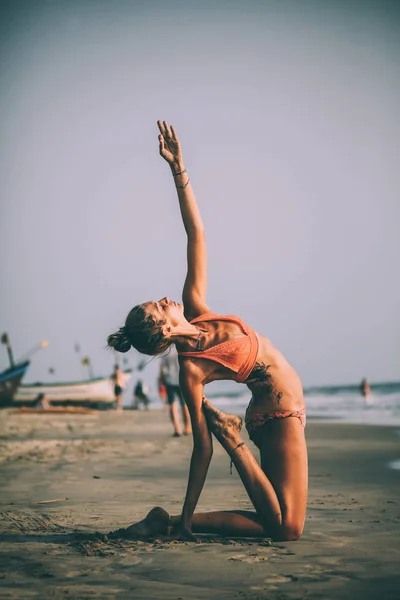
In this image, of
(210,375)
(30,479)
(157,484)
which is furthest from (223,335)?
(30,479)

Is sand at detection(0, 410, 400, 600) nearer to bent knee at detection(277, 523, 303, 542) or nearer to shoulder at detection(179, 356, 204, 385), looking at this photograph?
bent knee at detection(277, 523, 303, 542)

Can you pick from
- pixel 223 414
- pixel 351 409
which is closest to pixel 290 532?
pixel 223 414

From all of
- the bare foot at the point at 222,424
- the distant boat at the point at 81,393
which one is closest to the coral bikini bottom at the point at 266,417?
the bare foot at the point at 222,424

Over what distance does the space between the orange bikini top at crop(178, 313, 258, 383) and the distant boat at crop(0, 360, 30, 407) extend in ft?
130

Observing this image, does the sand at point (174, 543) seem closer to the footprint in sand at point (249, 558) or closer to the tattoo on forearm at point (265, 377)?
the footprint in sand at point (249, 558)

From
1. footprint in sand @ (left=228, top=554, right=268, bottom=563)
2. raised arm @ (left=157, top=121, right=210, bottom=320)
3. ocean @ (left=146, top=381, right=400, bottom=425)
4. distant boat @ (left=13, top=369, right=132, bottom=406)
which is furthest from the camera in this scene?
distant boat @ (left=13, top=369, right=132, bottom=406)

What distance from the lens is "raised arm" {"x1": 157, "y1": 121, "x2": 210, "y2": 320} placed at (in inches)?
197

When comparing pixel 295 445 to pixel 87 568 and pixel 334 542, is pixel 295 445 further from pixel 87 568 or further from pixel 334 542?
pixel 87 568

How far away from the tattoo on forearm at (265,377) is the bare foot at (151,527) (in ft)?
3.25

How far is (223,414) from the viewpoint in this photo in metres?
4.67

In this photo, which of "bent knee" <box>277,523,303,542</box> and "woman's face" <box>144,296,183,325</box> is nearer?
"woman's face" <box>144,296,183,325</box>

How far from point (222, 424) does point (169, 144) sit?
5.96 ft

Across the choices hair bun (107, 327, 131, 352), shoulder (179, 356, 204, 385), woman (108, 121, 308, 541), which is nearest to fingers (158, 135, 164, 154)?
woman (108, 121, 308, 541)

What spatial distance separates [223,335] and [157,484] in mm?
3633
